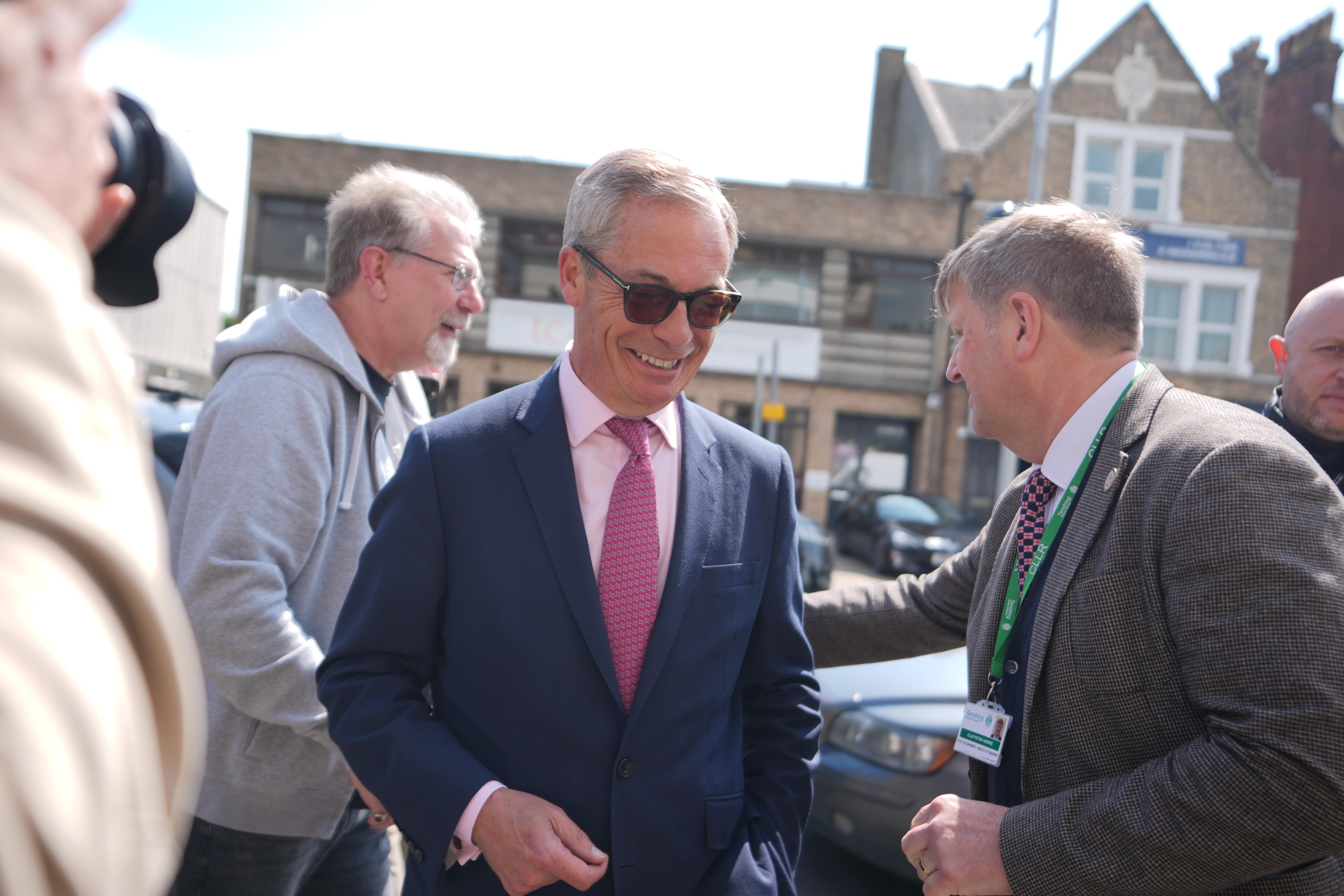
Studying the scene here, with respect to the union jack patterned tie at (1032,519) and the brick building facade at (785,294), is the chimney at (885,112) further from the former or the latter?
the union jack patterned tie at (1032,519)

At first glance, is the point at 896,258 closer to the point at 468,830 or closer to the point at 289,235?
the point at 289,235

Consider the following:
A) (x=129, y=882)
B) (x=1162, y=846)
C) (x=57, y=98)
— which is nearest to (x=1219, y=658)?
(x=1162, y=846)

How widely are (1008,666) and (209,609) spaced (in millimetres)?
1705

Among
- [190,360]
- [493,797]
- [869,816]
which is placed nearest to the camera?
[493,797]

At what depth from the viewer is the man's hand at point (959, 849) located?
64.4 inches

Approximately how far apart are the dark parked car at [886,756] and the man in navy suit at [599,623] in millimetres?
1856

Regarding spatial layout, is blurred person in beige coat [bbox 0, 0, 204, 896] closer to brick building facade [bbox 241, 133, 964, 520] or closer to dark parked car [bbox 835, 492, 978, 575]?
dark parked car [bbox 835, 492, 978, 575]

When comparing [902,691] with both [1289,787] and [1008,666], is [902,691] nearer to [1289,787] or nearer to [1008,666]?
[1008,666]

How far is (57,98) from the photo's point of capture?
2.07 feet

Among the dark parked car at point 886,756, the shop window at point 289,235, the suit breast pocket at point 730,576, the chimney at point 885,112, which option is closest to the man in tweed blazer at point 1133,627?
the suit breast pocket at point 730,576

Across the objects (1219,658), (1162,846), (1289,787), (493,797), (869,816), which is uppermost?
(1219,658)

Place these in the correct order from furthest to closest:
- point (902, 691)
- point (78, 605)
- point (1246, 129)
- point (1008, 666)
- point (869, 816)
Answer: point (1246, 129), point (902, 691), point (869, 816), point (1008, 666), point (78, 605)

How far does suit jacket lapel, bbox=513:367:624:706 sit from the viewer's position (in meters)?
1.81

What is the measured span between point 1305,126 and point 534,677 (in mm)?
29731
